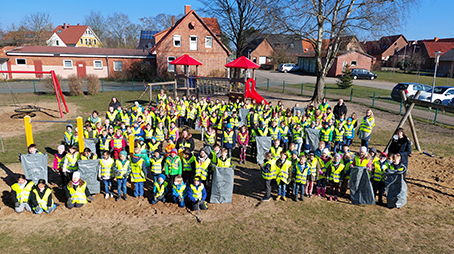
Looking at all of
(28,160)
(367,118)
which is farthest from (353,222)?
(28,160)

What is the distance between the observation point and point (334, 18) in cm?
1962

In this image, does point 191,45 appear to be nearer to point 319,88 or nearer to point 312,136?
point 319,88

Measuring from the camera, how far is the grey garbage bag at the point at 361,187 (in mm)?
8078

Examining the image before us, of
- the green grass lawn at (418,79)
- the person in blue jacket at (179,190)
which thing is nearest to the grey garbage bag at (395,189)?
the person in blue jacket at (179,190)

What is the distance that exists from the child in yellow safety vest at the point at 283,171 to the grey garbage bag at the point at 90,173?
504cm

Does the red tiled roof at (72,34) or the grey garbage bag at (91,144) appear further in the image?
the red tiled roof at (72,34)

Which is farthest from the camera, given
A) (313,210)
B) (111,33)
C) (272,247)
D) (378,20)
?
(111,33)

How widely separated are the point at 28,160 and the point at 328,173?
870cm

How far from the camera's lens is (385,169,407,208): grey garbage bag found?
26.0ft

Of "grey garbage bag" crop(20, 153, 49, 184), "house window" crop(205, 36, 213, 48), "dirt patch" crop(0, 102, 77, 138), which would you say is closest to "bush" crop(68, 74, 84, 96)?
"dirt patch" crop(0, 102, 77, 138)

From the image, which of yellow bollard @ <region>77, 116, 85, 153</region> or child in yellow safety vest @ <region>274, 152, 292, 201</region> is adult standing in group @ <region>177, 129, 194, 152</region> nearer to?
child in yellow safety vest @ <region>274, 152, 292, 201</region>

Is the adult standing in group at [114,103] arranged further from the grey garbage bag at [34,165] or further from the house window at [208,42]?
the house window at [208,42]

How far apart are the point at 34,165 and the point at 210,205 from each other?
535cm

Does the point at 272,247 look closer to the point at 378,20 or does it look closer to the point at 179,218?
the point at 179,218
